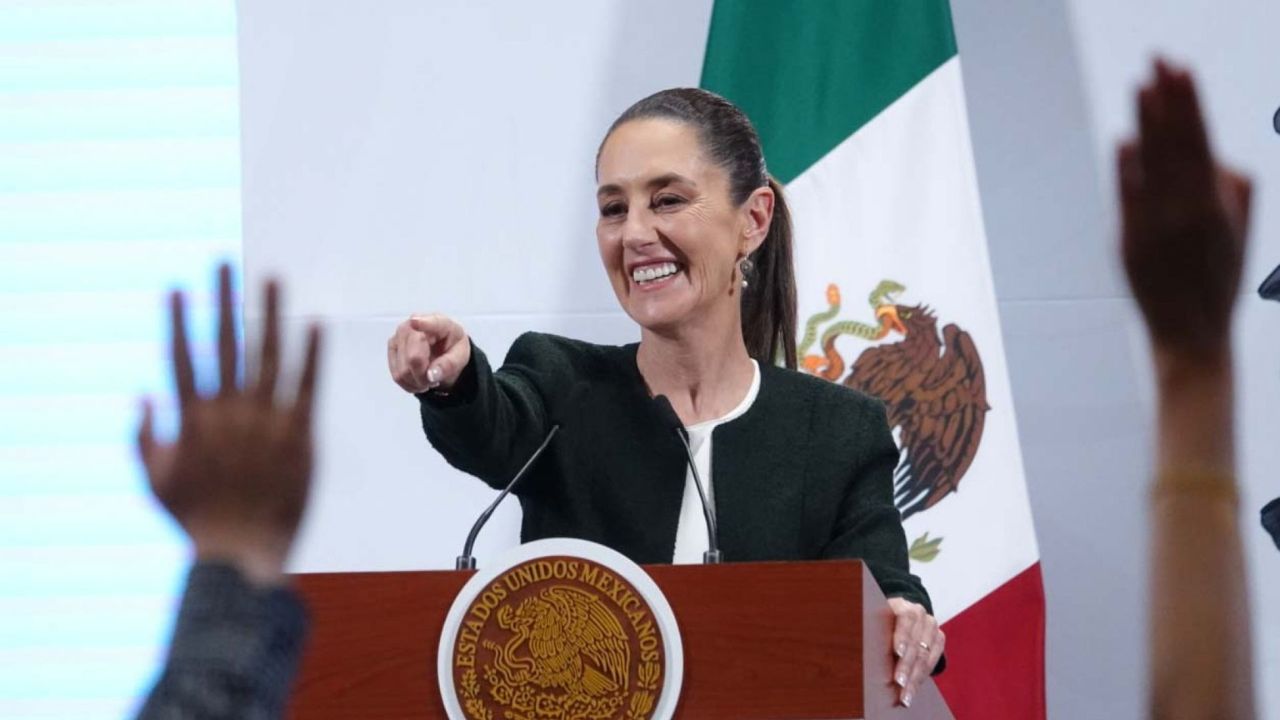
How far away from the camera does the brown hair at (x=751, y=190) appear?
2.30m

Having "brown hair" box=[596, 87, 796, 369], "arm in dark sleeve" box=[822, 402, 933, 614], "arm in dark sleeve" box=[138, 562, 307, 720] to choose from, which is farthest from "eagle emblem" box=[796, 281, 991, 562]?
Result: "arm in dark sleeve" box=[138, 562, 307, 720]

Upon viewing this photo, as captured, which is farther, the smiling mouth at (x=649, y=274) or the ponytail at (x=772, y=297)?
the ponytail at (x=772, y=297)

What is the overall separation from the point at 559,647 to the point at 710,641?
0.43 feet

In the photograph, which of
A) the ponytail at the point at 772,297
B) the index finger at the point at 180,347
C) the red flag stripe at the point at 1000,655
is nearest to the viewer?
the index finger at the point at 180,347

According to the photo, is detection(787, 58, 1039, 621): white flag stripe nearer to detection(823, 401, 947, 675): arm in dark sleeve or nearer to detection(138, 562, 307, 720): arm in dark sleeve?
detection(823, 401, 947, 675): arm in dark sleeve

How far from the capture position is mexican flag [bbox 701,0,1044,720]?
3275mm

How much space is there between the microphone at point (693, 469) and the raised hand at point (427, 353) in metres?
0.23

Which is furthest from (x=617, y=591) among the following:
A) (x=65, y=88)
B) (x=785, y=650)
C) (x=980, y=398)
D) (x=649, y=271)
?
(x=65, y=88)

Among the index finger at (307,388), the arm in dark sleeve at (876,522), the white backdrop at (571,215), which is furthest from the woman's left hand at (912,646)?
the white backdrop at (571,215)

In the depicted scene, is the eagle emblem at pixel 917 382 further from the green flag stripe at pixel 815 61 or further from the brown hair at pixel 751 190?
the brown hair at pixel 751 190

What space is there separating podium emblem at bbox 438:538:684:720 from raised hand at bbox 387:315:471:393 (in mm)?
288

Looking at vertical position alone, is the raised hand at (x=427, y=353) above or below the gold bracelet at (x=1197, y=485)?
above

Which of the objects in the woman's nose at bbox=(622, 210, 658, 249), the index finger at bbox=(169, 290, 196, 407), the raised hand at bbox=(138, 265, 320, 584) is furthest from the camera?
the woman's nose at bbox=(622, 210, 658, 249)

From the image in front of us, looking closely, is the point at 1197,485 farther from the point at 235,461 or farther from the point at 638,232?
the point at 235,461
